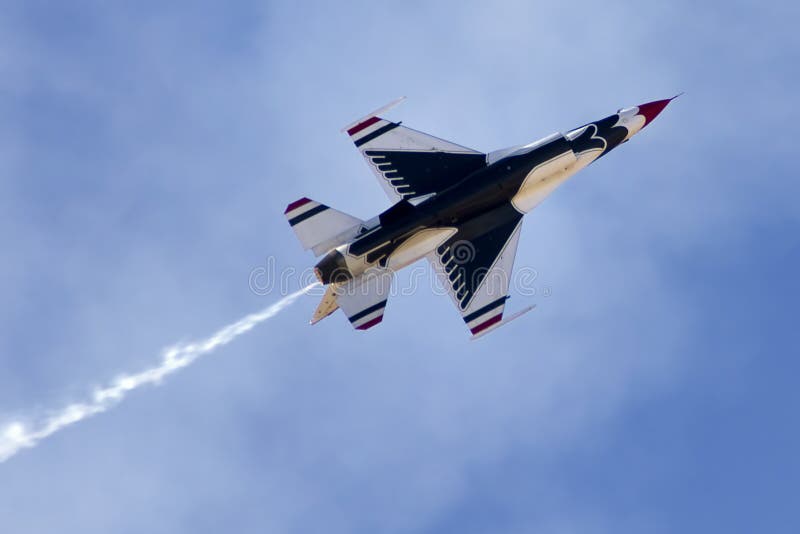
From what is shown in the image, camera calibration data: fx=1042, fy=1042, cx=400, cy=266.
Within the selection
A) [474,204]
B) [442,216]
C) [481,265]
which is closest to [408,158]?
[442,216]

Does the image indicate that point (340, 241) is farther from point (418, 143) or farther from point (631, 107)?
point (631, 107)

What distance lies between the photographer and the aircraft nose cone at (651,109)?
168 feet

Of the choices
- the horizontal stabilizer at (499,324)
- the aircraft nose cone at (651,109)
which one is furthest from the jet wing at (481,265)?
the aircraft nose cone at (651,109)

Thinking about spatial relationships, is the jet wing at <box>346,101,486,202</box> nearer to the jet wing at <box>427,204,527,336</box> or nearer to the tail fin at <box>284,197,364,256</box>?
the jet wing at <box>427,204,527,336</box>

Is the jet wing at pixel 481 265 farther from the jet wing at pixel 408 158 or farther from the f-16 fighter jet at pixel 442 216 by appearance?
the jet wing at pixel 408 158

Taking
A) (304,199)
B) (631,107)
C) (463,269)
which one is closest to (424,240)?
(463,269)

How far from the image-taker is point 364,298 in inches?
→ 1873

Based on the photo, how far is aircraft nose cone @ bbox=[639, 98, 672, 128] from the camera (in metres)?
51.1

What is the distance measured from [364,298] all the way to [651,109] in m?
17.1

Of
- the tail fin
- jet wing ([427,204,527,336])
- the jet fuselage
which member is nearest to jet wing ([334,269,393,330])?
the jet fuselage

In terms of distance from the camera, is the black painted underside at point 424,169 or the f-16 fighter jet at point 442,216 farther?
the black painted underside at point 424,169

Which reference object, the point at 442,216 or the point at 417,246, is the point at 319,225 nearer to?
the point at 417,246

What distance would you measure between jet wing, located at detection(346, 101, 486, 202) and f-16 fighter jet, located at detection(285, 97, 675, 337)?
0.05 meters

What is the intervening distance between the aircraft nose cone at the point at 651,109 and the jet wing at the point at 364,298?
15.0 m
